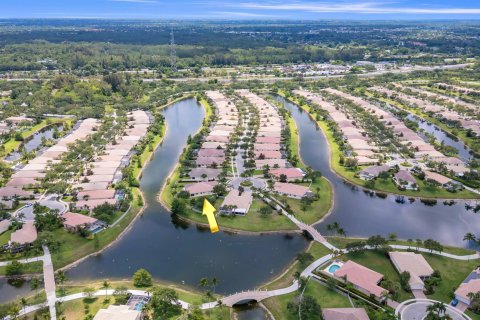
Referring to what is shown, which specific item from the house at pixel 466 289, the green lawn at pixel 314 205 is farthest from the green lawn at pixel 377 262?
the green lawn at pixel 314 205

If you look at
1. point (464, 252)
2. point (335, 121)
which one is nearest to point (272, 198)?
point (464, 252)

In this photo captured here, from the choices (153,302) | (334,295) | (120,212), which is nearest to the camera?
(153,302)

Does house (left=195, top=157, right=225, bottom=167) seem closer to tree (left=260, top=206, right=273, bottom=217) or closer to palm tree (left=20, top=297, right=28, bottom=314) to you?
tree (left=260, top=206, right=273, bottom=217)

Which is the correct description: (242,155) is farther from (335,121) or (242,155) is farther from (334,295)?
(334,295)

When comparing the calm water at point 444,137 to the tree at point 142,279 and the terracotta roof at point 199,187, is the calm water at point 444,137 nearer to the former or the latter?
the terracotta roof at point 199,187

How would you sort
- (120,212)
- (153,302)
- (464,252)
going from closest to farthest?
(153,302), (464,252), (120,212)
